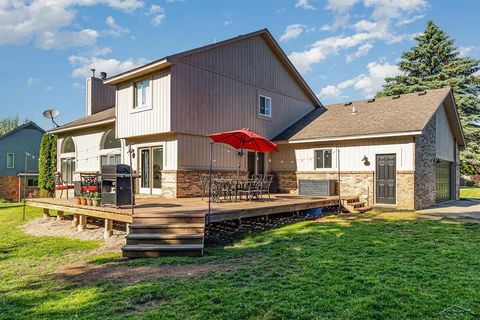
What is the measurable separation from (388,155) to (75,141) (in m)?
15.8

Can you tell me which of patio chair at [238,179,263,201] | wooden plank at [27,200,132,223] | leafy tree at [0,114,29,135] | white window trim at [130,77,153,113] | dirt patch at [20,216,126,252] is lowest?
dirt patch at [20,216,126,252]

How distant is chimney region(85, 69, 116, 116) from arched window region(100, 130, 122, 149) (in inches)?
186

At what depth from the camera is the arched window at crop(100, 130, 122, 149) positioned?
16.1m

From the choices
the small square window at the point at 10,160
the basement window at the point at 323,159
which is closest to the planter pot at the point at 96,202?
the basement window at the point at 323,159

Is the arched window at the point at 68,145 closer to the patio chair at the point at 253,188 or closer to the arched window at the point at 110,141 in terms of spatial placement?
the arched window at the point at 110,141

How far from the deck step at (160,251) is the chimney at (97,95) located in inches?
636

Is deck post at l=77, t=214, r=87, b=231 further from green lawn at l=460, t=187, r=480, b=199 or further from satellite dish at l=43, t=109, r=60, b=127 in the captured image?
green lawn at l=460, t=187, r=480, b=199

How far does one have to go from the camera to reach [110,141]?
1656 cm

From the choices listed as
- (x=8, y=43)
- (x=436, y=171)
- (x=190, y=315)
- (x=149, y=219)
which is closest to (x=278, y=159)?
(x=436, y=171)

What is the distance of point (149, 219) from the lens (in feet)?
25.2

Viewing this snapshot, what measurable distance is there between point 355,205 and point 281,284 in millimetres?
9301

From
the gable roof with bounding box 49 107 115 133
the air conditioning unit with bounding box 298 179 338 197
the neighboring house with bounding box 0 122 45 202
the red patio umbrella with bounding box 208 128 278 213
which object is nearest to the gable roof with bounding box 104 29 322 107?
the gable roof with bounding box 49 107 115 133

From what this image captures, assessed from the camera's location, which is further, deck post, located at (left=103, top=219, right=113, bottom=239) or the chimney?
the chimney

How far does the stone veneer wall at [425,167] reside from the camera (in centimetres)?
1316
